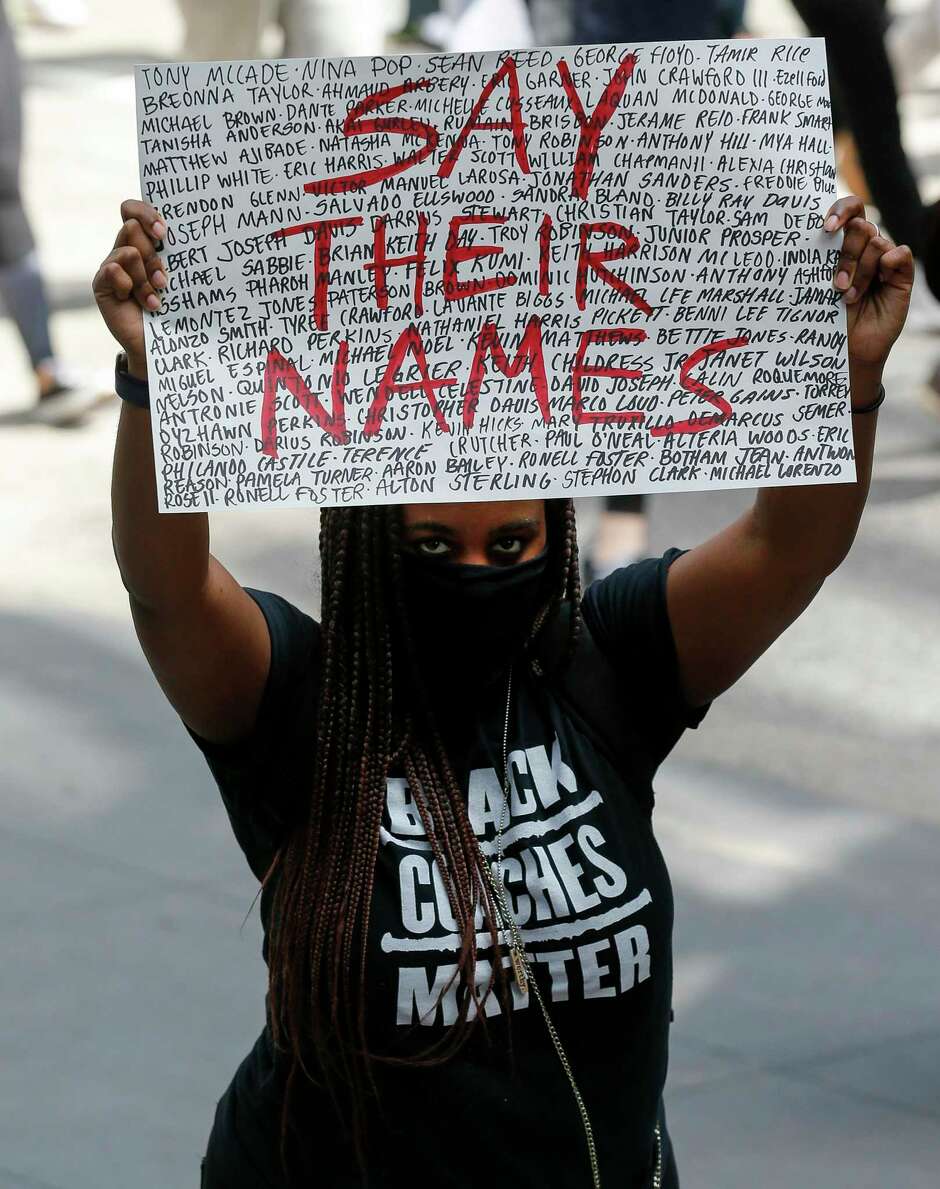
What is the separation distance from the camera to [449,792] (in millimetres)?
2143

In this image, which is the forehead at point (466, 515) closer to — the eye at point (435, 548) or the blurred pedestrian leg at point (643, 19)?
the eye at point (435, 548)

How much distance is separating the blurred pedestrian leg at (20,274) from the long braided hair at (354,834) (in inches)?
185

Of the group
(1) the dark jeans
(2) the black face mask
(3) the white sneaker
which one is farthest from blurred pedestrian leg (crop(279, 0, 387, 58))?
(2) the black face mask

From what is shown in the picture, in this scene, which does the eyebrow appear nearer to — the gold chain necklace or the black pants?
the gold chain necklace

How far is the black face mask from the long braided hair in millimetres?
28

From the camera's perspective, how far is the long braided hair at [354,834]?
2.10 meters

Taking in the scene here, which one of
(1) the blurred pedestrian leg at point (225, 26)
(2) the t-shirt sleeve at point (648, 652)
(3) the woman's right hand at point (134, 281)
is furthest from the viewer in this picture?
(1) the blurred pedestrian leg at point (225, 26)

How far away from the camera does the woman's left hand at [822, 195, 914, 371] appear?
2.09 metres

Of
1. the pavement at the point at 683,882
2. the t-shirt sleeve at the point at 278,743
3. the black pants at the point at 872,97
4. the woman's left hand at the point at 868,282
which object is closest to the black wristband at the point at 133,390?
the t-shirt sleeve at the point at 278,743

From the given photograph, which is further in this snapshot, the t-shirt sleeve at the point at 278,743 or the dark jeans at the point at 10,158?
the dark jeans at the point at 10,158

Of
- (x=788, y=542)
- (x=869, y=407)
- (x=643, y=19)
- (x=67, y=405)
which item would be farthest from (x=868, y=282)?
(x=67, y=405)

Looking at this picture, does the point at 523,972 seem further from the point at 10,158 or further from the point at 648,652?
the point at 10,158

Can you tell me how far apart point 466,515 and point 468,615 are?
0.11 meters

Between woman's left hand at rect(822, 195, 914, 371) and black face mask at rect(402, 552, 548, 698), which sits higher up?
woman's left hand at rect(822, 195, 914, 371)
